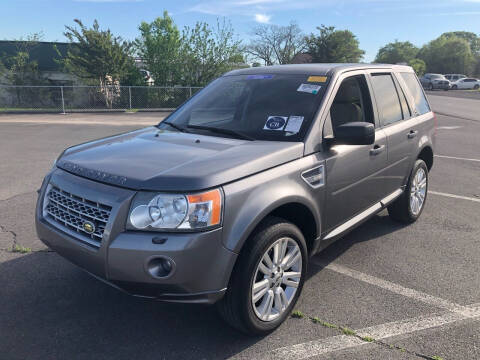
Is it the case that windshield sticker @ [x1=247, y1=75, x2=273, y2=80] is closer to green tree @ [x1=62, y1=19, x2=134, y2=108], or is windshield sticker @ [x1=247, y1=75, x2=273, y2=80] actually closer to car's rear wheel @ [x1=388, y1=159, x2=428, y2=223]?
car's rear wheel @ [x1=388, y1=159, x2=428, y2=223]

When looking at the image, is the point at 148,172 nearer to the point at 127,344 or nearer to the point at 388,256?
the point at 127,344

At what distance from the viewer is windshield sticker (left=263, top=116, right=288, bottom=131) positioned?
3.30m

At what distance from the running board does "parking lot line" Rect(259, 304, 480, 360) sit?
0.79m

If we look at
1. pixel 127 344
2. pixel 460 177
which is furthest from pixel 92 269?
pixel 460 177

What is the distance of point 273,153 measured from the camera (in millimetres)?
2857

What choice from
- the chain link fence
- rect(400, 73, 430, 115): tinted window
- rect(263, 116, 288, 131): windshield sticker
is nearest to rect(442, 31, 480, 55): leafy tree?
the chain link fence

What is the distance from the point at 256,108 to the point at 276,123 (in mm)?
354

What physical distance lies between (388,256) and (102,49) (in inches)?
873

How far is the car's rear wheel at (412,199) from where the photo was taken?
485cm

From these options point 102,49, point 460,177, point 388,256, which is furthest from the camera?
point 102,49

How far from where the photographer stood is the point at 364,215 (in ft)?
12.8

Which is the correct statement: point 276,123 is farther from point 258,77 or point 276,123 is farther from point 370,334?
point 370,334

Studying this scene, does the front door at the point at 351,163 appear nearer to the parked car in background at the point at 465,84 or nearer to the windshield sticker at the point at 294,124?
the windshield sticker at the point at 294,124

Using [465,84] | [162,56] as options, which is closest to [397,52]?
[465,84]
